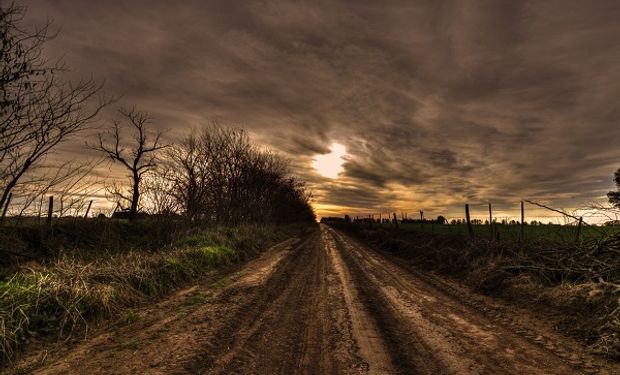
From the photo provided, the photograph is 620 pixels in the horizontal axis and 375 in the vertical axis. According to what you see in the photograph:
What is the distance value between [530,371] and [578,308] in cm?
347

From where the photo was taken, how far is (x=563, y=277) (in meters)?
8.53

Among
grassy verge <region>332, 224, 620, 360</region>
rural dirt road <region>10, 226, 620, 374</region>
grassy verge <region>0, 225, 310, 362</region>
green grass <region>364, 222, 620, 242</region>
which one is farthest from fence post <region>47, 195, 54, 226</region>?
green grass <region>364, 222, 620, 242</region>

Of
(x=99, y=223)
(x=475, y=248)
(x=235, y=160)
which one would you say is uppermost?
(x=235, y=160)

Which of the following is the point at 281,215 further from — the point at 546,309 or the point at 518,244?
the point at 546,309

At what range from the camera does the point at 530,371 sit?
4.24 metres

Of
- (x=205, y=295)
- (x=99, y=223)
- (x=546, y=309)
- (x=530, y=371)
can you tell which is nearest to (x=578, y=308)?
(x=546, y=309)

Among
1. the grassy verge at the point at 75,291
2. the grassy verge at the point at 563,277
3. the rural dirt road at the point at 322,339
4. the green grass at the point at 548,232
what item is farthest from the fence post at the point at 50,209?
the green grass at the point at 548,232

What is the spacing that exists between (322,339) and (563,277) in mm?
7094

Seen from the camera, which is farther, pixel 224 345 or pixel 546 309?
pixel 546 309

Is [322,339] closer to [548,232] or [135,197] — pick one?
[548,232]

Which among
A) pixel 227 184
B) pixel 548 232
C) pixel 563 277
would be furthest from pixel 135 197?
pixel 548 232

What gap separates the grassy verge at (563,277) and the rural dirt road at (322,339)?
1.91ft

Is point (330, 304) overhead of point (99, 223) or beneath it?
beneath

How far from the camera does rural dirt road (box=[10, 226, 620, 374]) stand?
14.0 feet
